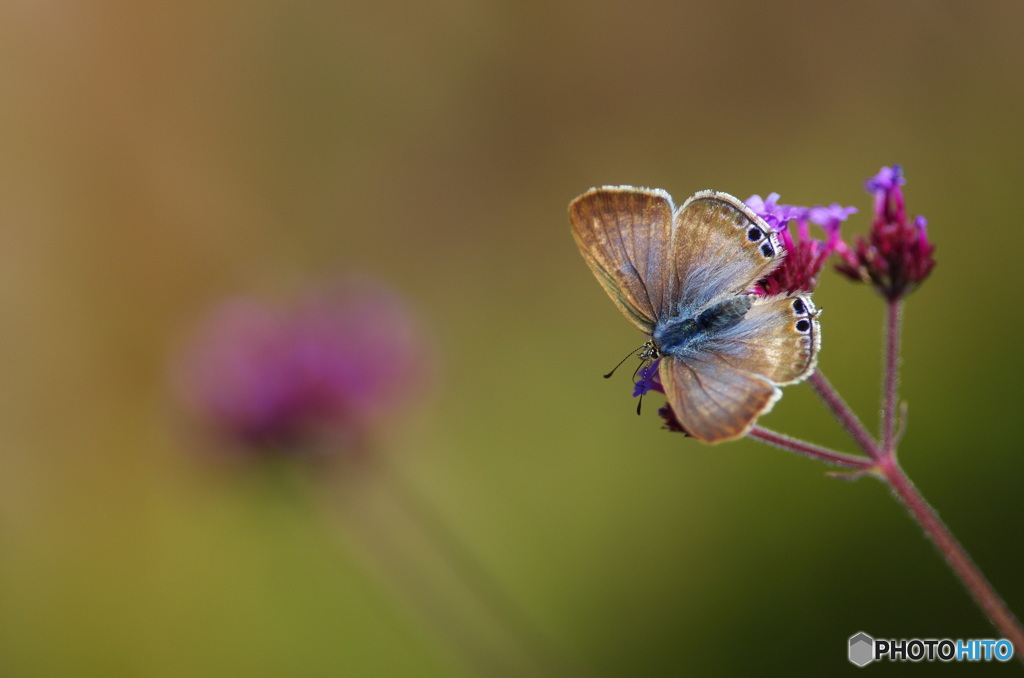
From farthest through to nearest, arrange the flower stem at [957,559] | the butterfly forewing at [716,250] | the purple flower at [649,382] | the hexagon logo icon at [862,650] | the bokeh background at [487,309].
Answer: the bokeh background at [487,309] < the hexagon logo icon at [862,650] < the purple flower at [649,382] < the butterfly forewing at [716,250] < the flower stem at [957,559]

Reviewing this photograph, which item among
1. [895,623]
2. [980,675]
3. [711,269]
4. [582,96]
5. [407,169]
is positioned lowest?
[980,675]

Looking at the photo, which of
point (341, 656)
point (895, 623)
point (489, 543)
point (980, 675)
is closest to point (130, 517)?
point (341, 656)

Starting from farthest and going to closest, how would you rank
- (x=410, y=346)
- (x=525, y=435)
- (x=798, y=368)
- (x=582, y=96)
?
(x=582, y=96), (x=525, y=435), (x=410, y=346), (x=798, y=368)

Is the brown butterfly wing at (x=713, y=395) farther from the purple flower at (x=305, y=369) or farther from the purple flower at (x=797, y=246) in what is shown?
the purple flower at (x=305, y=369)

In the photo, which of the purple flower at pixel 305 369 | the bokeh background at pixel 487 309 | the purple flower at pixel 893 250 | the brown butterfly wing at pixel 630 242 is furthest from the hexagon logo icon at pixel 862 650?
the purple flower at pixel 305 369

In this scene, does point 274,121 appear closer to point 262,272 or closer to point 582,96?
point 262,272

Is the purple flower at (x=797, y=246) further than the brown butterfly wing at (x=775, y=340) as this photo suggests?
Yes

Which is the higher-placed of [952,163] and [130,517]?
[130,517]
